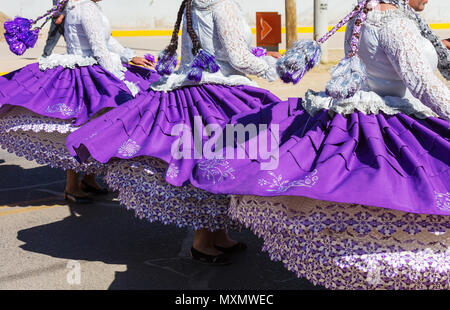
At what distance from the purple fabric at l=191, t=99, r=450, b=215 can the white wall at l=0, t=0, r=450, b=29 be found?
74.3 feet

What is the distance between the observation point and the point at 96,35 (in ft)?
19.0

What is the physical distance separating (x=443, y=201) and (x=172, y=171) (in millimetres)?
1655

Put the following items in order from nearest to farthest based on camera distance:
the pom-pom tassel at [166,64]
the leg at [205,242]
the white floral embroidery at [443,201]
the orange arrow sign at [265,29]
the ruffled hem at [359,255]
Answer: the white floral embroidery at [443,201] → the ruffled hem at [359,255] → the leg at [205,242] → the pom-pom tassel at [166,64] → the orange arrow sign at [265,29]

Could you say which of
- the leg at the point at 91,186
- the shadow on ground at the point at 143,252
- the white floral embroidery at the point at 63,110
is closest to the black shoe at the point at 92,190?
the leg at the point at 91,186

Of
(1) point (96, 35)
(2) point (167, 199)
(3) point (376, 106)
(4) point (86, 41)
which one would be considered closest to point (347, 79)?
(3) point (376, 106)

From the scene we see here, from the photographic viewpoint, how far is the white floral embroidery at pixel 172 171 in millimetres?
3912

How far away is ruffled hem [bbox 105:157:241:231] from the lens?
4.14m

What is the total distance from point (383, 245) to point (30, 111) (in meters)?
3.69

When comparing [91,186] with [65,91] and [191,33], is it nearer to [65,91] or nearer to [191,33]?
[65,91]

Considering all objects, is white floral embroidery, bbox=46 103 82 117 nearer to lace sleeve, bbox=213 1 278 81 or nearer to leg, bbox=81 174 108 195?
leg, bbox=81 174 108 195

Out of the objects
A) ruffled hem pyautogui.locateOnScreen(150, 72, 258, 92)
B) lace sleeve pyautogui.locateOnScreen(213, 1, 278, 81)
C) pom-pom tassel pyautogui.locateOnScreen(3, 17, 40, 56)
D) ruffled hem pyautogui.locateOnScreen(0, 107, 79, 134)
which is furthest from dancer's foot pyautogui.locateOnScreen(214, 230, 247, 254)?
pom-pom tassel pyautogui.locateOnScreen(3, 17, 40, 56)

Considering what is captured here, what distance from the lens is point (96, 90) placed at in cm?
573

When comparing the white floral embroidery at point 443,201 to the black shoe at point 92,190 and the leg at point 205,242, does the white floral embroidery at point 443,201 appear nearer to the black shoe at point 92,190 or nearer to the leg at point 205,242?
the leg at point 205,242
